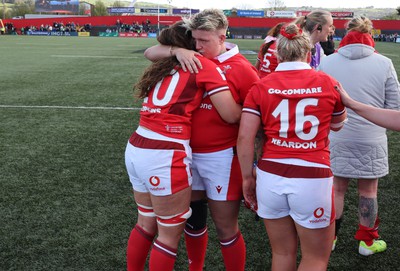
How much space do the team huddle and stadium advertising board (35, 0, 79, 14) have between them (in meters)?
90.8

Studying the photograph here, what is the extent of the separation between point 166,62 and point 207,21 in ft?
1.01

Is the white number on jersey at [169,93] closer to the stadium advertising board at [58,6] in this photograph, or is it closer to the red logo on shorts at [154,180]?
the red logo on shorts at [154,180]

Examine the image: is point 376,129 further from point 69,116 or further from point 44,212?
point 69,116

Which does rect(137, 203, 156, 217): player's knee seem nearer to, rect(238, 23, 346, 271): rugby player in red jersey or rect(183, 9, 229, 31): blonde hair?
rect(238, 23, 346, 271): rugby player in red jersey

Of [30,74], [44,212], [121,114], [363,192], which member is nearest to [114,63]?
[30,74]

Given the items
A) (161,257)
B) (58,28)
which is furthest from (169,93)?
(58,28)

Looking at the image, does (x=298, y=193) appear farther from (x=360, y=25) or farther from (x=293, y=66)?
(x=360, y=25)

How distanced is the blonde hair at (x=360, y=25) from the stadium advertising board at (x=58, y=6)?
90.3 m

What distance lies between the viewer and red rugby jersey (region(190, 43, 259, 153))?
238 cm

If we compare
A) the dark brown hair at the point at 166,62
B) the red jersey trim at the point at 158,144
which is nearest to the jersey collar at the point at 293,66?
the dark brown hair at the point at 166,62

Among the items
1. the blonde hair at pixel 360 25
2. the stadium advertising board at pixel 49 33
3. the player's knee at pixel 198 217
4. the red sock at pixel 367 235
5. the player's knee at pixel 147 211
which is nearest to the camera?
the player's knee at pixel 147 211

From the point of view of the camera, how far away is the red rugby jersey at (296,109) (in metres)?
2.09

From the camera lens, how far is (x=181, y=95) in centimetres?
228

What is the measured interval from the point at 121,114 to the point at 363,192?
217 inches
